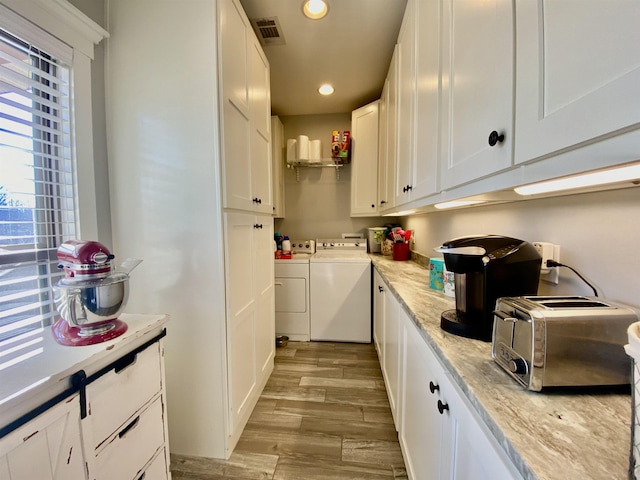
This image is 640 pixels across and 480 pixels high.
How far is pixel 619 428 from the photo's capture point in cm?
46

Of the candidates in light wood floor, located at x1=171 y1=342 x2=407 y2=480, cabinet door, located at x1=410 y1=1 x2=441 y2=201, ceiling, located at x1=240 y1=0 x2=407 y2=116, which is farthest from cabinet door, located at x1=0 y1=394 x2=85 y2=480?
ceiling, located at x1=240 y1=0 x2=407 y2=116

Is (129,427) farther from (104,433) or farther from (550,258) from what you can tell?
(550,258)

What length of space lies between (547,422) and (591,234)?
0.62 m

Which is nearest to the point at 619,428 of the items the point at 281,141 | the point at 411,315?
the point at 411,315

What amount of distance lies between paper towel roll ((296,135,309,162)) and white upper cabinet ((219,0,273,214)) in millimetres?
1025

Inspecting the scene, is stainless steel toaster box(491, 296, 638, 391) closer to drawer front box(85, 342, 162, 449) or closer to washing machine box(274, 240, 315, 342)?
drawer front box(85, 342, 162, 449)

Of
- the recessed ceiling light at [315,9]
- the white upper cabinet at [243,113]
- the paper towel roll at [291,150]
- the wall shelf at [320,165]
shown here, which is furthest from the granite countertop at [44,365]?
the wall shelf at [320,165]

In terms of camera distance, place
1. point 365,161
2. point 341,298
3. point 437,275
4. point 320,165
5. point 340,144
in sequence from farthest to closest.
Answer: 1. point 320,165
2. point 340,144
3. point 365,161
4. point 341,298
5. point 437,275

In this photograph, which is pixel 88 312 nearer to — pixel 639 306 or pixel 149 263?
pixel 149 263

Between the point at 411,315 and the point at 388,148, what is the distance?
5.57 feet

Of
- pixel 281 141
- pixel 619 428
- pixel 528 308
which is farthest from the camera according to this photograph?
pixel 281 141

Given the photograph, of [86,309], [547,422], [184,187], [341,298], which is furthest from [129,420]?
[341,298]

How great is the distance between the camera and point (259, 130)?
6.13 ft

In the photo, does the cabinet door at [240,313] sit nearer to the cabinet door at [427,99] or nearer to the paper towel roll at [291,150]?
the cabinet door at [427,99]
